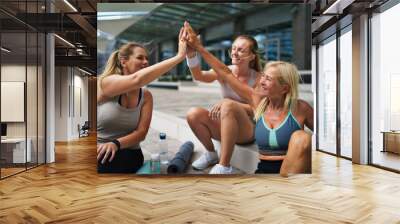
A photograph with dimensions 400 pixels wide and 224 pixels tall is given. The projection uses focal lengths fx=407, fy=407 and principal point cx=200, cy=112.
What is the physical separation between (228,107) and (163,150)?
120 centimetres

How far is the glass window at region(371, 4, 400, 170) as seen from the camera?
7.04 meters

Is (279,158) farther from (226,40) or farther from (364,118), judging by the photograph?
(364,118)

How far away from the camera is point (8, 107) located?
256 inches

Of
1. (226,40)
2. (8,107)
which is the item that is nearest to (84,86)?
(8,107)

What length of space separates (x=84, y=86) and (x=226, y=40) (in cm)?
1251

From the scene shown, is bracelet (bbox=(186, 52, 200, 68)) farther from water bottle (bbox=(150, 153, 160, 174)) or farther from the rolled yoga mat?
water bottle (bbox=(150, 153, 160, 174))

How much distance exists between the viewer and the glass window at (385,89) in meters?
7.04

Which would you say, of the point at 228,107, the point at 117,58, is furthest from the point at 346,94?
the point at 117,58

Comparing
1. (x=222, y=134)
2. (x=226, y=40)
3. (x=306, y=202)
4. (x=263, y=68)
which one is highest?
(x=226, y=40)

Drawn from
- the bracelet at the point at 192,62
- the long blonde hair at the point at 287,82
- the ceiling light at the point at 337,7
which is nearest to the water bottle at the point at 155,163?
the bracelet at the point at 192,62

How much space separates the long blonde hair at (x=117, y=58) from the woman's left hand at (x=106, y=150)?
911mm

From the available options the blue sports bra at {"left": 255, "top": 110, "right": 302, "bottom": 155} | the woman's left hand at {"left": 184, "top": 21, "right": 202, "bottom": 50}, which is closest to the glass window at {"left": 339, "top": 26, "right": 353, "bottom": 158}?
the blue sports bra at {"left": 255, "top": 110, "right": 302, "bottom": 155}

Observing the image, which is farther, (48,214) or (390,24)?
(390,24)

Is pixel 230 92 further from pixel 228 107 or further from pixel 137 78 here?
pixel 137 78
